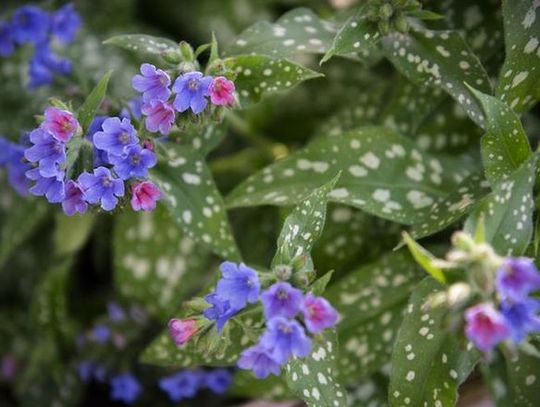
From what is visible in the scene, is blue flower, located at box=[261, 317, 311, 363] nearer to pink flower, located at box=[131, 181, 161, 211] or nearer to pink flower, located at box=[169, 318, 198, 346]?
pink flower, located at box=[169, 318, 198, 346]

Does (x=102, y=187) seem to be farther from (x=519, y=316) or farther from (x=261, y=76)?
(x=519, y=316)

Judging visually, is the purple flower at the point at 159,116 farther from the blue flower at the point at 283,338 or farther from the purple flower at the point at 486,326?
the purple flower at the point at 486,326

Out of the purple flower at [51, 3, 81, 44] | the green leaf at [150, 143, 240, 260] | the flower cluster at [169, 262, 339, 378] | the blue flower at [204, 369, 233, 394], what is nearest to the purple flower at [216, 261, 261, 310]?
the flower cluster at [169, 262, 339, 378]

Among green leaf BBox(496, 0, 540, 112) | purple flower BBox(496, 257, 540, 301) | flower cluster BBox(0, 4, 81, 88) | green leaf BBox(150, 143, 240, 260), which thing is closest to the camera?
purple flower BBox(496, 257, 540, 301)

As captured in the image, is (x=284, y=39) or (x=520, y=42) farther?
(x=284, y=39)

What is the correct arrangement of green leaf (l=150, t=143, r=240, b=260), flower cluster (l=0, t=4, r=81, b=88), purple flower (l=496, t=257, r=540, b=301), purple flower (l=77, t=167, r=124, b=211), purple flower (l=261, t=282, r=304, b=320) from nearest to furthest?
purple flower (l=496, t=257, r=540, b=301) → purple flower (l=261, t=282, r=304, b=320) → purple flower (l=77, t=167, r=124, b=211) → green leaf (l=150, t=143, r=240, b=260) → flower cluster (l=0, t=4, r=81, b=88)

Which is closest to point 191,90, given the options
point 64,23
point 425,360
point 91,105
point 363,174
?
point 91,105
